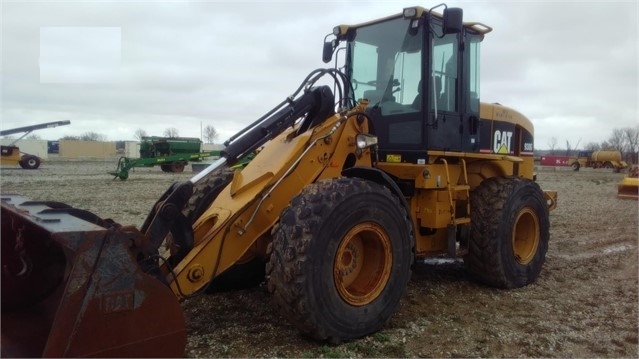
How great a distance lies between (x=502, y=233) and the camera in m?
5.86

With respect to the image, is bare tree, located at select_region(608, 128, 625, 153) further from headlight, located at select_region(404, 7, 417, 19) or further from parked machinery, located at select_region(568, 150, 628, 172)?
headlight, located at select_region(404, 7, 417, 19)

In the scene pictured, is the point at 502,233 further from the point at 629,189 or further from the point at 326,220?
the point at 629,189

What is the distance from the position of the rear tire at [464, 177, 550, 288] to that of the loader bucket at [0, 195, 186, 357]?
371cm

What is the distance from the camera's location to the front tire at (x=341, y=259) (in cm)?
379

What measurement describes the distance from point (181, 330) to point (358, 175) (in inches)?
88.2

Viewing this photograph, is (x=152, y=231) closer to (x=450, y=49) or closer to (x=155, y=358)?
(x=155, y=358)

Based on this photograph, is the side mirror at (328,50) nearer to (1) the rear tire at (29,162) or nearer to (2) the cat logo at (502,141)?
(2) the cat logo at (502,141)

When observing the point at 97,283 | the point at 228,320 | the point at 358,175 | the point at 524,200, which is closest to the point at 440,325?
the point at 358,175

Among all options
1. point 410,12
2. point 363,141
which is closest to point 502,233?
point 363,141

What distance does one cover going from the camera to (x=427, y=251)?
19.0ft

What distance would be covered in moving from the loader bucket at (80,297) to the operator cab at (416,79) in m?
2.88

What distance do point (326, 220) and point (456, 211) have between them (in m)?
2.65

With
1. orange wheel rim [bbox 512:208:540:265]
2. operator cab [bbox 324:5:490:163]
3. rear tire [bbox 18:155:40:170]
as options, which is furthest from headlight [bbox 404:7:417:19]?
rear tire [bbox 18:155:40:170]

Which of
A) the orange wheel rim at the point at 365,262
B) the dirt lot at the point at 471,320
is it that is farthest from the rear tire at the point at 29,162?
the orange wheel rim at the point at 365,262
